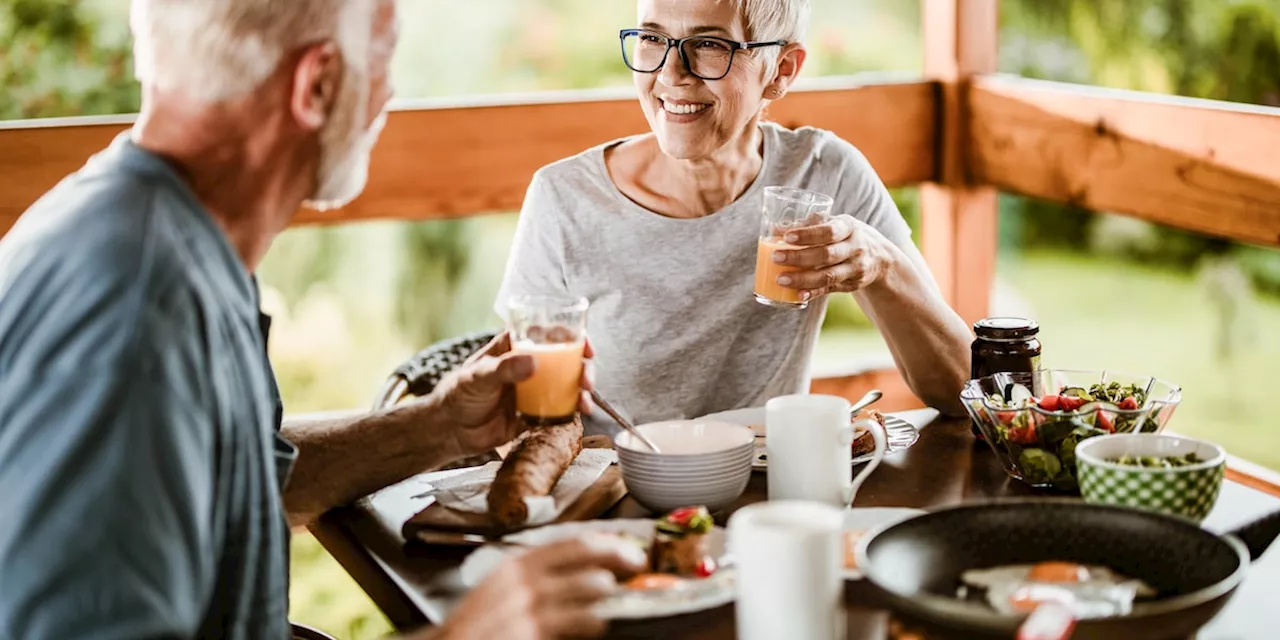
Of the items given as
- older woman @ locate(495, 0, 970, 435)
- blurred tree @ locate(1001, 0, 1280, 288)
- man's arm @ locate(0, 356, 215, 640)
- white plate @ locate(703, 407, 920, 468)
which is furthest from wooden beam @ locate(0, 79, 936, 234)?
blurred tree @ locate(1001, 0, 1280, 288)

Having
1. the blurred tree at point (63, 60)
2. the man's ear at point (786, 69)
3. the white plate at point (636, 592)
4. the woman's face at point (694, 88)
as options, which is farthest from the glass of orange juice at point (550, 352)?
the blurred tree at point (63, 60)

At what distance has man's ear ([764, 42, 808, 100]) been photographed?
238cm

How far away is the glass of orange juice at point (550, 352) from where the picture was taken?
5.45 ft

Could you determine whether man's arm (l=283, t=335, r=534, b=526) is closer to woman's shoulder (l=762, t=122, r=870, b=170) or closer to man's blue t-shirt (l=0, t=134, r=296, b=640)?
man's blue t-shirt (l=0, t=134, r=296, b=640)

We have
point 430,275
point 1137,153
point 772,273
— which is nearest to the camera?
point 772,273

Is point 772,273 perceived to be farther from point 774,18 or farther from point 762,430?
point 774,18

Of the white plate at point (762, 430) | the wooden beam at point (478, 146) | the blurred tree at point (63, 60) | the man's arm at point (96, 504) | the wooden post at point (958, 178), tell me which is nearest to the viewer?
the man's arm at point (96, 504)

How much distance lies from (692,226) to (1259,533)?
1070 mm

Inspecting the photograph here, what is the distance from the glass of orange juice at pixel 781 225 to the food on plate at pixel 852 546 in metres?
0.54

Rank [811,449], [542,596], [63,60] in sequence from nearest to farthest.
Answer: [542,596] < [811,449] < [63,60]

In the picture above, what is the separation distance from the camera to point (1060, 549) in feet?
4.61

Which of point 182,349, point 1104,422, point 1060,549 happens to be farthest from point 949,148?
point 182,349

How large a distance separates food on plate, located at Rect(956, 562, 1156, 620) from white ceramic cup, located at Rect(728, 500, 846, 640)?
18 cm

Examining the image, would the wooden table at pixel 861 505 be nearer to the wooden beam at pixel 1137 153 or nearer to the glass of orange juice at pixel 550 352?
the glass of orange juice at pixel 550 352
